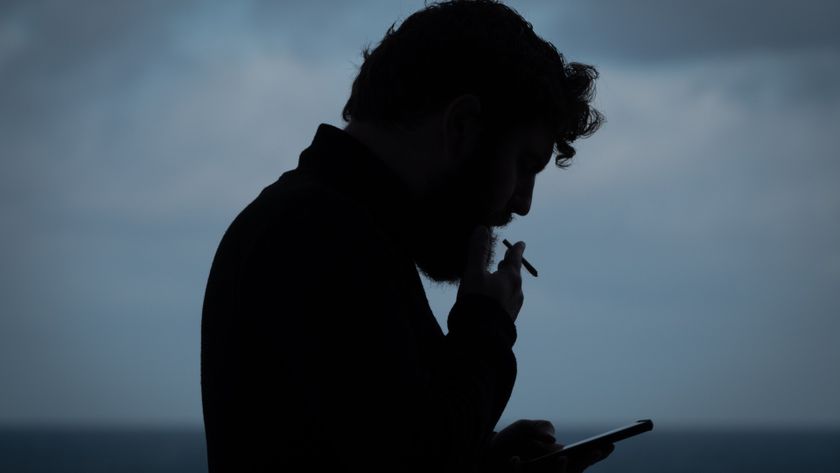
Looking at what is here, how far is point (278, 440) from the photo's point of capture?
1.82 metres

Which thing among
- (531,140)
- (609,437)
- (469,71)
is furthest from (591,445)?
(469,71)

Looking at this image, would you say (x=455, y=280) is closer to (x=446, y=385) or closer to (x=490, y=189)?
(x=490, y=189)

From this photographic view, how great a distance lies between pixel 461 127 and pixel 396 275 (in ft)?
1.79

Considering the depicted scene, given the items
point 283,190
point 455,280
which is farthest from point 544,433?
point 283,190

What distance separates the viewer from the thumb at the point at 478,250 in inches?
88.7

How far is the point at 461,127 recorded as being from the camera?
234 cm

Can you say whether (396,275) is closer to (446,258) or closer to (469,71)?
(446,258)

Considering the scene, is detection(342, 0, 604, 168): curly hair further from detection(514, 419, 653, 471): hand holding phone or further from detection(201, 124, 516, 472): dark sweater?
detection(514, 419, 653, 471): hand holding phone

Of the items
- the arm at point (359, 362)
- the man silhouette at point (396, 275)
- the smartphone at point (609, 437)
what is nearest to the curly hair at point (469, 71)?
the man silhouette at point (396, 275)

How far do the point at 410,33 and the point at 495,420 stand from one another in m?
1.19

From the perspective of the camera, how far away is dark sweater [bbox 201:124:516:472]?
177 cm

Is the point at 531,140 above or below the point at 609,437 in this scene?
above

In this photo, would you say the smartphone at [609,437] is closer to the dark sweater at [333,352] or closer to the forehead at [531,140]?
the dark sweater at [333,352]

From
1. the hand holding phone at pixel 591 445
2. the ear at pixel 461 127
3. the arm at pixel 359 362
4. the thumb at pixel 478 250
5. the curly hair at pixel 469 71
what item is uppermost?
the curly hair at pixel 469 71
